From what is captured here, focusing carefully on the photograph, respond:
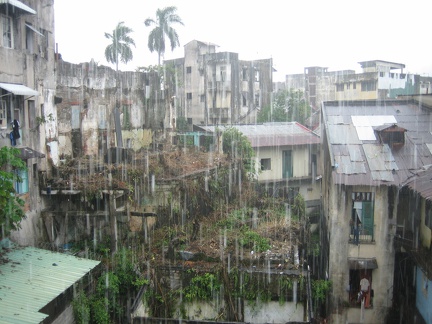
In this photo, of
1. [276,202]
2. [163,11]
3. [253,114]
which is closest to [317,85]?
[253,114]

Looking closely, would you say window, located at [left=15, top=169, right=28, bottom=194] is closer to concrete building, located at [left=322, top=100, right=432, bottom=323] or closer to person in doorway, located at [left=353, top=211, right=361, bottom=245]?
concrete building, located at [left=322, top=100, right=432, bottom=323]

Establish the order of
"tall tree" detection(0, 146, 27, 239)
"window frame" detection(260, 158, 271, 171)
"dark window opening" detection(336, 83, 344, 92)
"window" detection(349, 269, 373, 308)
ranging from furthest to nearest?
"dark window opening" detection(336, 83, 344, 92)
"window frame" detection(260, 158, 271, 171)
"window" detection(349, 269, 373, 308)
"tall tree" detection(0, 146, 27, 239)

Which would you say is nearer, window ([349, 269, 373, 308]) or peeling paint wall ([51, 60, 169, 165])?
window ([349, 269, 373, 308])

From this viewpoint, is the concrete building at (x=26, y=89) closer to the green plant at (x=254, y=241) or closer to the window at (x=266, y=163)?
the green plant at (x=254, y=241)

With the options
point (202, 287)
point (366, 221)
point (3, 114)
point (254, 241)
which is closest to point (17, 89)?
point (3, 114)

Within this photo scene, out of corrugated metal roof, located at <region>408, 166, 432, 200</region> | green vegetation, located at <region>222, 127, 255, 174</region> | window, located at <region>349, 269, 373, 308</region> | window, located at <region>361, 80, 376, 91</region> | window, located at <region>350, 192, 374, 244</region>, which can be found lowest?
window, located at <region>349, 269, 373, 308</region>

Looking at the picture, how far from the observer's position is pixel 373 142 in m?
15.7

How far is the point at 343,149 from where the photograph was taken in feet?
50.2

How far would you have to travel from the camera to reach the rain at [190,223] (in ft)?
37.8

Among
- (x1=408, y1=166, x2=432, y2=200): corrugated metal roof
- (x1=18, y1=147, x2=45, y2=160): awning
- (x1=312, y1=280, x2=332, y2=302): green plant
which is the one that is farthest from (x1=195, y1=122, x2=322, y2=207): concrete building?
(x1=18, y1=147, x2=45, y2=160): awning

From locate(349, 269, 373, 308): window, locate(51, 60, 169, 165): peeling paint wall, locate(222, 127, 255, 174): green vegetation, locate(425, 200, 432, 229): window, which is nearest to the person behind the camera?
locate(425, 200, 432, 229): window

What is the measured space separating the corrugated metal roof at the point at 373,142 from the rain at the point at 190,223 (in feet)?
0.21

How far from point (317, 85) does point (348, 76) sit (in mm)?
6210

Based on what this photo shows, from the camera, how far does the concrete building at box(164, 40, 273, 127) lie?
126 ft
